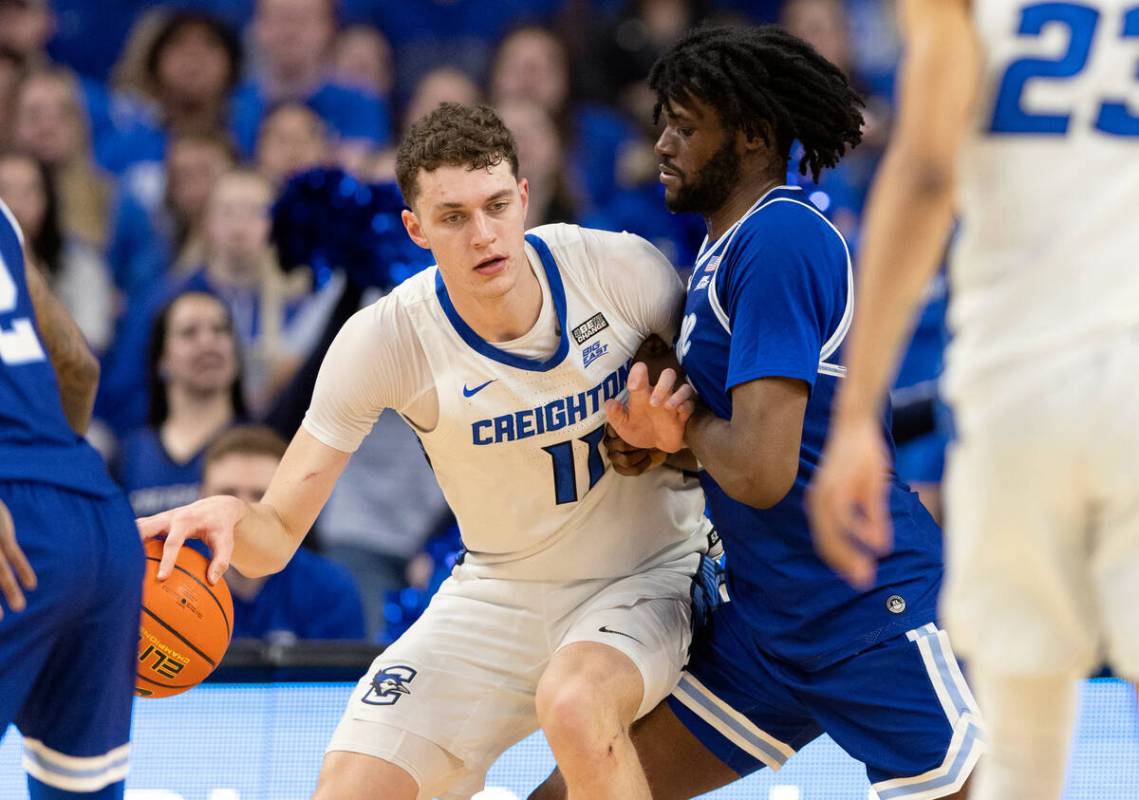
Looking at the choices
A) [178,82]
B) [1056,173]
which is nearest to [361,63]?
[178,82]

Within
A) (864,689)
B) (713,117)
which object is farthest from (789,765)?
(713,117)

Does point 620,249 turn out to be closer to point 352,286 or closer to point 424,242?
point 424,242

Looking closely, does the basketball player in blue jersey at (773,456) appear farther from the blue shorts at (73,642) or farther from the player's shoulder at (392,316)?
the blue shorts at (73,642)

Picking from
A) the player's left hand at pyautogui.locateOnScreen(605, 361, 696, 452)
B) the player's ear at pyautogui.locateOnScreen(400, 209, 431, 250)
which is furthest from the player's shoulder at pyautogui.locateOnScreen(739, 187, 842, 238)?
the player's ear at pyautogui.locateOnScreen(400, 209, 431, 250)

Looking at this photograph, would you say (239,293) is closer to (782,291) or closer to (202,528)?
(202,528)

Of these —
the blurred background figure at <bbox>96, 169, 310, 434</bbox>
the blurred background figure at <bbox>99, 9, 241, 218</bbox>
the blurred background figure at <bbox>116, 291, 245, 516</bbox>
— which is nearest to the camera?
the blurred background figure at <bbox>116, 291, 245, 516</bbox>

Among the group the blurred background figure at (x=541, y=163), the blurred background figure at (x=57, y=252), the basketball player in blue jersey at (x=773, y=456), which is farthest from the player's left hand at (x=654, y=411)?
the blurred background figure at (x=57, y=252)

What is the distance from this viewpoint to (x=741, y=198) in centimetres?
366

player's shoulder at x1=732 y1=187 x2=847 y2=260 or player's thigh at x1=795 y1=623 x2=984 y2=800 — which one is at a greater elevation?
player's shoulder at x1=732 y1=187 x2=847 y2=260

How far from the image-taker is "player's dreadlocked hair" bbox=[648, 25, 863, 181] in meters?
3.63

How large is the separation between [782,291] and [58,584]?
4.97 ft

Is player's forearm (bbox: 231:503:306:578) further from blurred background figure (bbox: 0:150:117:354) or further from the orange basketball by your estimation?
blurred background figure (bbox: 0:150:117:354)

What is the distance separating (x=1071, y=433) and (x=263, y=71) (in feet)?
22.9

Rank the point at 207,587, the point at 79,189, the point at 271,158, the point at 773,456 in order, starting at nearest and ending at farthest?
the point at 773,456 < the point at 207,587 < the point at 271,158 < the point at 79,189
